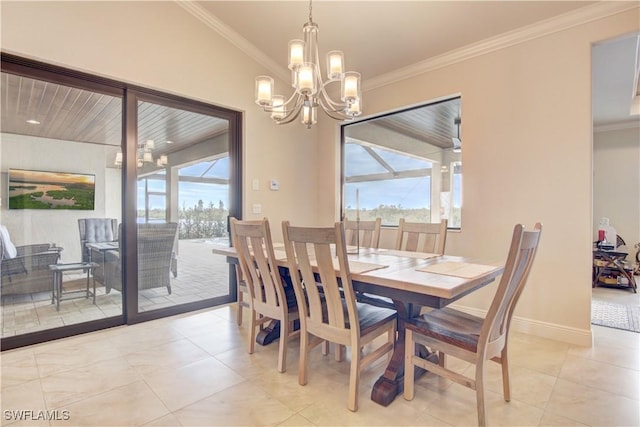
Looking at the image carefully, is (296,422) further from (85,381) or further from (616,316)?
(616,316)

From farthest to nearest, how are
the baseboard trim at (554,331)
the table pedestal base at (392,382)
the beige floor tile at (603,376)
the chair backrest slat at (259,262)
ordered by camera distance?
1. the baseboard trim at (554,331)
2. the chair backrest slat at (259,262)
3. the beige floor tile at (603,376)
4. the table pedestal base at (392,382)

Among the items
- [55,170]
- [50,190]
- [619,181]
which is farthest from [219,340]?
[619,181]

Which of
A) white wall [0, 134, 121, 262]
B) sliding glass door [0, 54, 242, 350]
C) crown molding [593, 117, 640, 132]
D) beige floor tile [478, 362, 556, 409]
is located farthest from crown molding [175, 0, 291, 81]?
crown molding [593, 117, 640, 132]

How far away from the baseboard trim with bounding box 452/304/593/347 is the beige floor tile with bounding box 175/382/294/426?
2059 millimetres

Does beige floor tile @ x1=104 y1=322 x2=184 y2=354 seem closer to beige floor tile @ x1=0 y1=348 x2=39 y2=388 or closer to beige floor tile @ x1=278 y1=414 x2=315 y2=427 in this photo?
beige floor tile @ x1=0 y1=348 x2=39 y2=388

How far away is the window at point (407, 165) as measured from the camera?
11.3 ft

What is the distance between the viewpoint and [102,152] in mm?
2822

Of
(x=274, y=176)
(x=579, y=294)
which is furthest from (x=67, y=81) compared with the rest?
(x=579, y=294)

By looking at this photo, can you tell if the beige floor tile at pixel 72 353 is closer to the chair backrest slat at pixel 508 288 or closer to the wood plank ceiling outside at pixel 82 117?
the wood plank ceiling outside at pixel 82 117

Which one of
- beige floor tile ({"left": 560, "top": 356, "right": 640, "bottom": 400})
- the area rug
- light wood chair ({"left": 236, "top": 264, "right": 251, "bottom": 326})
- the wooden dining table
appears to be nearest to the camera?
the wooden dining table

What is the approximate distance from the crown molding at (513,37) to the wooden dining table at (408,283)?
216 centimetres

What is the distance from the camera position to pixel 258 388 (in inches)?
73.7

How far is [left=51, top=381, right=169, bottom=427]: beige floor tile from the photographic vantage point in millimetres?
1577

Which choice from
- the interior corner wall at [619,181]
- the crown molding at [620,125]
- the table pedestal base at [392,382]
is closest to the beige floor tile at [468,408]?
the table pedestal base at [392,382]
